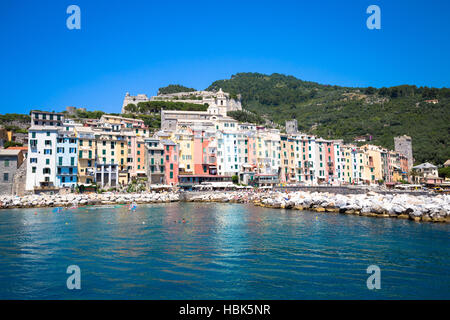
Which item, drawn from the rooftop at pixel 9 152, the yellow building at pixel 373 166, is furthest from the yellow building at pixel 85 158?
the yellow building at pixel 373 166

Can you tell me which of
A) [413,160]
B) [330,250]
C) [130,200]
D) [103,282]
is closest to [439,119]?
[413,160]

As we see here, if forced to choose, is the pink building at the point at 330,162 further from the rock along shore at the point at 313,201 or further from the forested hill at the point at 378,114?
the forested hill at the point at 378,114

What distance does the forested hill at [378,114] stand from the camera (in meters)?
104

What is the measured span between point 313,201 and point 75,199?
35.1 metres

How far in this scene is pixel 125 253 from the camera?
16.1 m

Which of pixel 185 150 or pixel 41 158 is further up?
pixel 185 150

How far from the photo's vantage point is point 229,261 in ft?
47.2

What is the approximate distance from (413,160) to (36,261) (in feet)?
362

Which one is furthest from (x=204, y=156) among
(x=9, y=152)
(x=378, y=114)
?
(x=378, y=114)

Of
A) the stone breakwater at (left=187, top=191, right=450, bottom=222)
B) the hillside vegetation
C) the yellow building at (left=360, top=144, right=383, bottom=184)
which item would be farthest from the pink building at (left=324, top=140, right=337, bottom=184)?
the hillside vegetation

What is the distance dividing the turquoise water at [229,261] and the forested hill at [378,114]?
300 ft

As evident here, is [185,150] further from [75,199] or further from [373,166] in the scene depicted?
[373,166]

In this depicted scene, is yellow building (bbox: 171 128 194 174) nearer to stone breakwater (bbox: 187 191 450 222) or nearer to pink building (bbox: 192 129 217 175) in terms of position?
pink building (bbox: 192 129 217 175)

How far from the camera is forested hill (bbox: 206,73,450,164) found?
104 m
